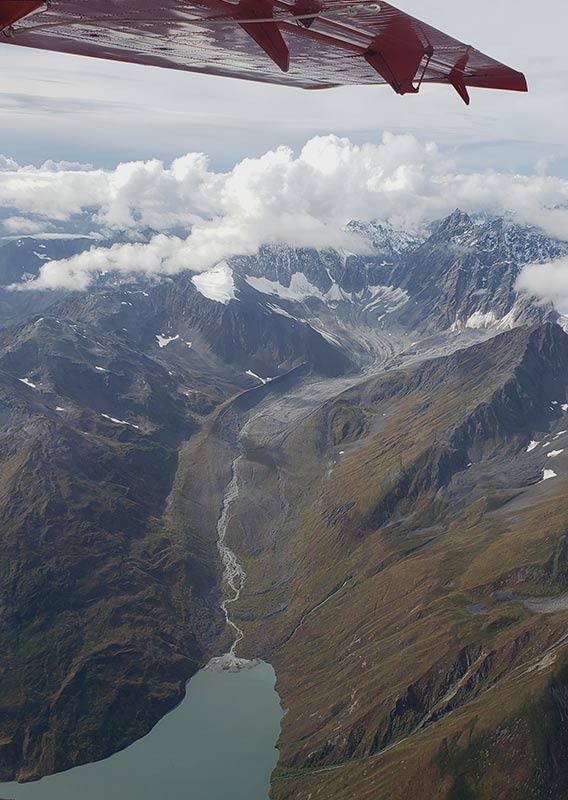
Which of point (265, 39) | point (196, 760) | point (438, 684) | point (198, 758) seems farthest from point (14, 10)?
point (198, 758)

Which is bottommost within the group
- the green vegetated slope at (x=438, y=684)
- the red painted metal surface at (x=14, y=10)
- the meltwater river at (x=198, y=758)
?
the meltwater river at (x=198, y=758)

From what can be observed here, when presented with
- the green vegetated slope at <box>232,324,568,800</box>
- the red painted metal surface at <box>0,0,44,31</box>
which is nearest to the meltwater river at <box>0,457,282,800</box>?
the green vegetated slope at <box>232,324,568,800</box>

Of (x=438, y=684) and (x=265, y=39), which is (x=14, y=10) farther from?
(x=438, y=684)

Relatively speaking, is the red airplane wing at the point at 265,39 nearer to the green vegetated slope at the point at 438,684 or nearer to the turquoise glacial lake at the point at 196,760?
the green vegetated slope at the point at 438,684

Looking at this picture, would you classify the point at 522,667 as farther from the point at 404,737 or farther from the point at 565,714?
the point at 404,737

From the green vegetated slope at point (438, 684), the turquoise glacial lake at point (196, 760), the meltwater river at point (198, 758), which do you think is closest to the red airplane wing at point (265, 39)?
the green vegetated slope at point (438, 684)

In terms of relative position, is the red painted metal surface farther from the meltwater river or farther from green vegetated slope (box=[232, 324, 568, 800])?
the meltwater river
